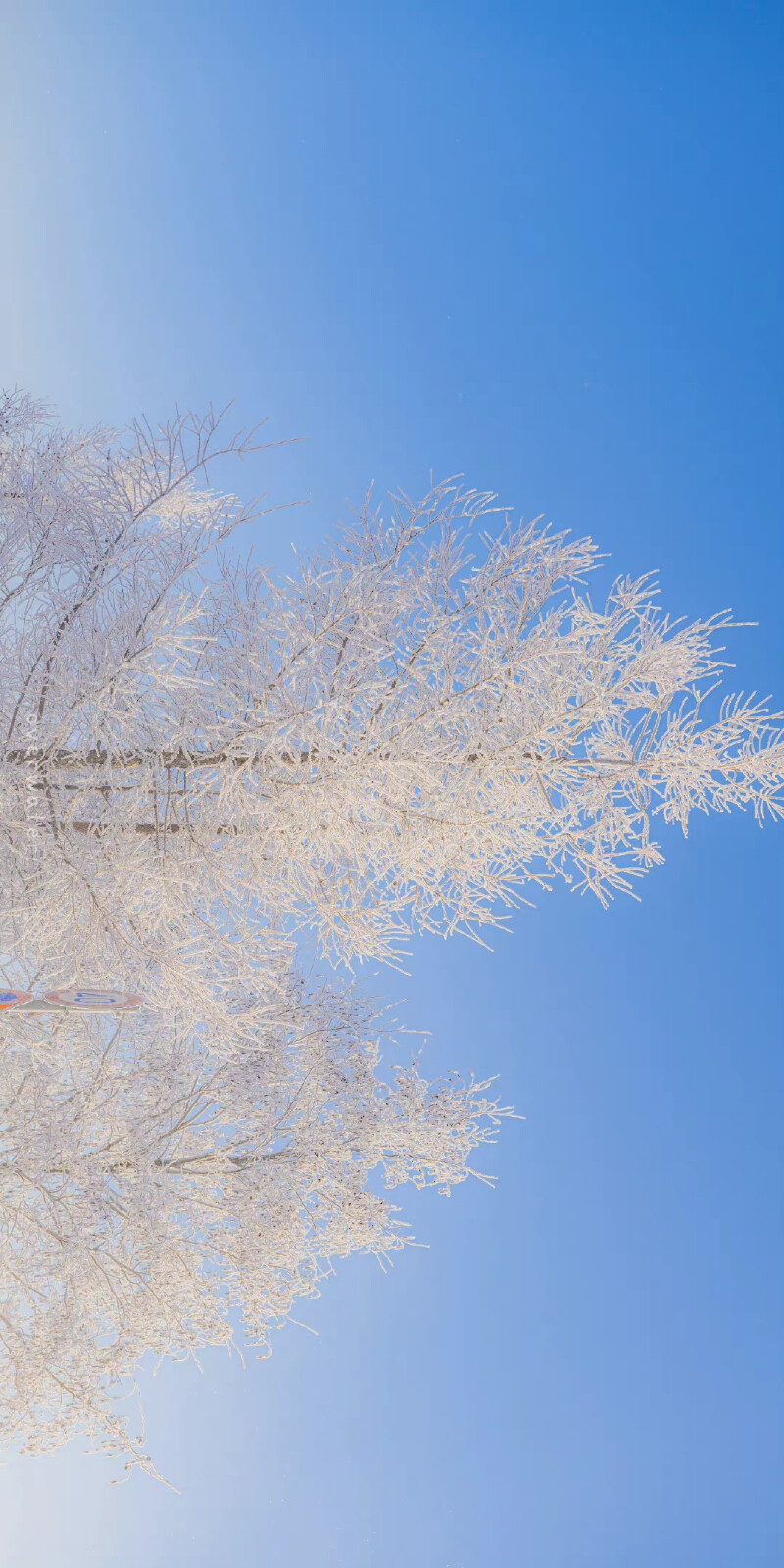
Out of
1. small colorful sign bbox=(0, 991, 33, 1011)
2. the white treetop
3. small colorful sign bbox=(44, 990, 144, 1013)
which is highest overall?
the white treetop

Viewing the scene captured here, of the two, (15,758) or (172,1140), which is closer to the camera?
(15,758)

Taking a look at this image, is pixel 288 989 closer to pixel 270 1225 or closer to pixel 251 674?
pixel 270 1225

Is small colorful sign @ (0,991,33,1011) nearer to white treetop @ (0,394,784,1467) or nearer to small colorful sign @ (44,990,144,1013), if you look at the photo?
small colorful sign @ (44,990,144,1013)

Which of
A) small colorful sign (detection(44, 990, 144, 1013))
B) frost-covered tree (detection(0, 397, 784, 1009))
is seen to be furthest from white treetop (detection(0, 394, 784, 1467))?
small colorful sign (detection(44, 990, 144, 1013))

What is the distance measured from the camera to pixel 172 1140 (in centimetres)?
869

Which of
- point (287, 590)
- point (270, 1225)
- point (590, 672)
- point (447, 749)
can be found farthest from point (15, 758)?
point (270, 1225)

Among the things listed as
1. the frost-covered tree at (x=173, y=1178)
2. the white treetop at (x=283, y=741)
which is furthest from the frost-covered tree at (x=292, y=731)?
the frost-covered tree at (x=173, y=1178)

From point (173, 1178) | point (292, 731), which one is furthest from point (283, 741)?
point (173, 1178)

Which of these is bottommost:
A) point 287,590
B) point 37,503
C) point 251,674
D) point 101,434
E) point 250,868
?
point 250,868

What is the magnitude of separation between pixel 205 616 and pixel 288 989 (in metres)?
4.24

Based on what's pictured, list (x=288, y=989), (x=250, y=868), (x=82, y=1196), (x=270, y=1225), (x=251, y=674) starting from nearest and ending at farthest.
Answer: (x=251, y=674), (x=250, y=868), (x=82, y=1196), (x=270, y=1225), (x=288, y=989)

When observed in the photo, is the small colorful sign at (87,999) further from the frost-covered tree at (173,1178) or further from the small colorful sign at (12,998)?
the frost-covered tree at (173,1178)

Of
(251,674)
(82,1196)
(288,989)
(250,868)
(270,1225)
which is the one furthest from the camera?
(288,989)

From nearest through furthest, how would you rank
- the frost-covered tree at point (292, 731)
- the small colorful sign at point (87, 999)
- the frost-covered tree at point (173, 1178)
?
Result: 1. the small colorful sign at point (87, 999)
2. the frost-covered tree at point (292, 731)
3. the frost-covered tree at point (173, 1178)
